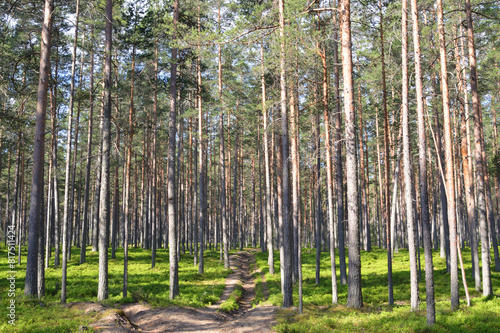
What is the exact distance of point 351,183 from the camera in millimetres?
10039

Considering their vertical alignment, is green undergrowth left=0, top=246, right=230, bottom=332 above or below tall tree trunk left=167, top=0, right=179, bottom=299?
below

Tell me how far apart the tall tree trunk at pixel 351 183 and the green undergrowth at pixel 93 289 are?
613 centimetres

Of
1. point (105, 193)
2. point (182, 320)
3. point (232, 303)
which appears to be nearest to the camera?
point (182, 320)

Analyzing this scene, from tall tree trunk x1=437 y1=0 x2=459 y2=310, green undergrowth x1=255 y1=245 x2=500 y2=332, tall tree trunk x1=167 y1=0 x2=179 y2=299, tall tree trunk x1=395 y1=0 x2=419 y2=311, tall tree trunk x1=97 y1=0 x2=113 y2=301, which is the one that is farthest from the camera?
tall tree trunk x1=167 y1=0 x2=179 y2=299

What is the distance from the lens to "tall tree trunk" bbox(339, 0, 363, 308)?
9.92 m

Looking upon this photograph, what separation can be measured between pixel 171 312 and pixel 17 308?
4659 mm

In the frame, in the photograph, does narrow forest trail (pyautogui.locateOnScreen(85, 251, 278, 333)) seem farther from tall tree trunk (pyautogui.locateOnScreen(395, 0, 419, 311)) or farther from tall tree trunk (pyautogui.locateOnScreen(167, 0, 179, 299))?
tall tree trunk (pyautogui.locateOnScreen(395, 0, 419, 311))

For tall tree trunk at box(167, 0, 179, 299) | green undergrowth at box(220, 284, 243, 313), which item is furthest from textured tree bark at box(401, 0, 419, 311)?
tall tree trunk at box(167, 0, 179, 299)

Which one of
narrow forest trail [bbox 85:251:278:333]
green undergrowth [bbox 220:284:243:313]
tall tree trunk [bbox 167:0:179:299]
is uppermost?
tall tree trunk [bbox 167:0:179:299]

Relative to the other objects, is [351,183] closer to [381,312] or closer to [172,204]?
[381,312]

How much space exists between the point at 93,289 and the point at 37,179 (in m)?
6.40

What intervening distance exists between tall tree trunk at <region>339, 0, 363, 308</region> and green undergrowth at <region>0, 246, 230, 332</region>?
6.13 meters

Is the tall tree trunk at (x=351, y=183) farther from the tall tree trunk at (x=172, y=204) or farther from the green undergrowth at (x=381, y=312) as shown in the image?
the tall tree trunk at (x=172, y=204)

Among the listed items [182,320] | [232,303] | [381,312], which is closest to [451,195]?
[381,312]
